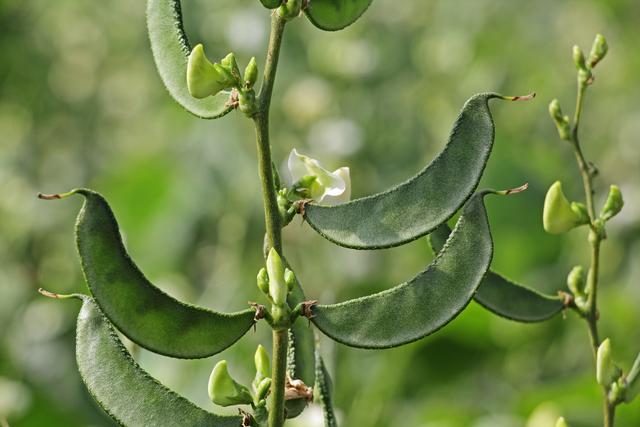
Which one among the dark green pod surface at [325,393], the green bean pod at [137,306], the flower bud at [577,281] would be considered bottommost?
the dark green pod surface at [325,393]

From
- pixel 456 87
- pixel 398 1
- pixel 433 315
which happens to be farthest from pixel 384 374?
pixel 398 1

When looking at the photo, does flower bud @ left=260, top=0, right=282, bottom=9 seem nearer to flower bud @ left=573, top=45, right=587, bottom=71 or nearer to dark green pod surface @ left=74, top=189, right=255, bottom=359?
dark green pod surface @ left=74, top=189, right=255, bottom=359

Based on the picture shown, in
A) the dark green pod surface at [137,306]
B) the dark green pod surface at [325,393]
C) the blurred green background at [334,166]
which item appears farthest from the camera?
the blurred green background at [334,166]

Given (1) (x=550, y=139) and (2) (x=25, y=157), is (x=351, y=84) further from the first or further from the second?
(2) (x=25, y=157)

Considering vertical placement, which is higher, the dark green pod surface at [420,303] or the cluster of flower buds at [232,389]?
the dark green pod surface at [420,303]

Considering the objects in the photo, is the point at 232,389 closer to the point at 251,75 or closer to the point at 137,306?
→ the point at 137,306

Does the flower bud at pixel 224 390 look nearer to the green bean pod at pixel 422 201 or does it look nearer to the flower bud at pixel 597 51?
the green bean pod at pixel 422 201

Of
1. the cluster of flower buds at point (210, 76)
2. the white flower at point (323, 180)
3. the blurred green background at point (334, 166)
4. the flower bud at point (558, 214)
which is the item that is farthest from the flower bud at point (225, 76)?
the blurred green background at point (334, 166)

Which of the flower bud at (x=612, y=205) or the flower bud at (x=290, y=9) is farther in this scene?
the flower bud at (x=612, y=205)
